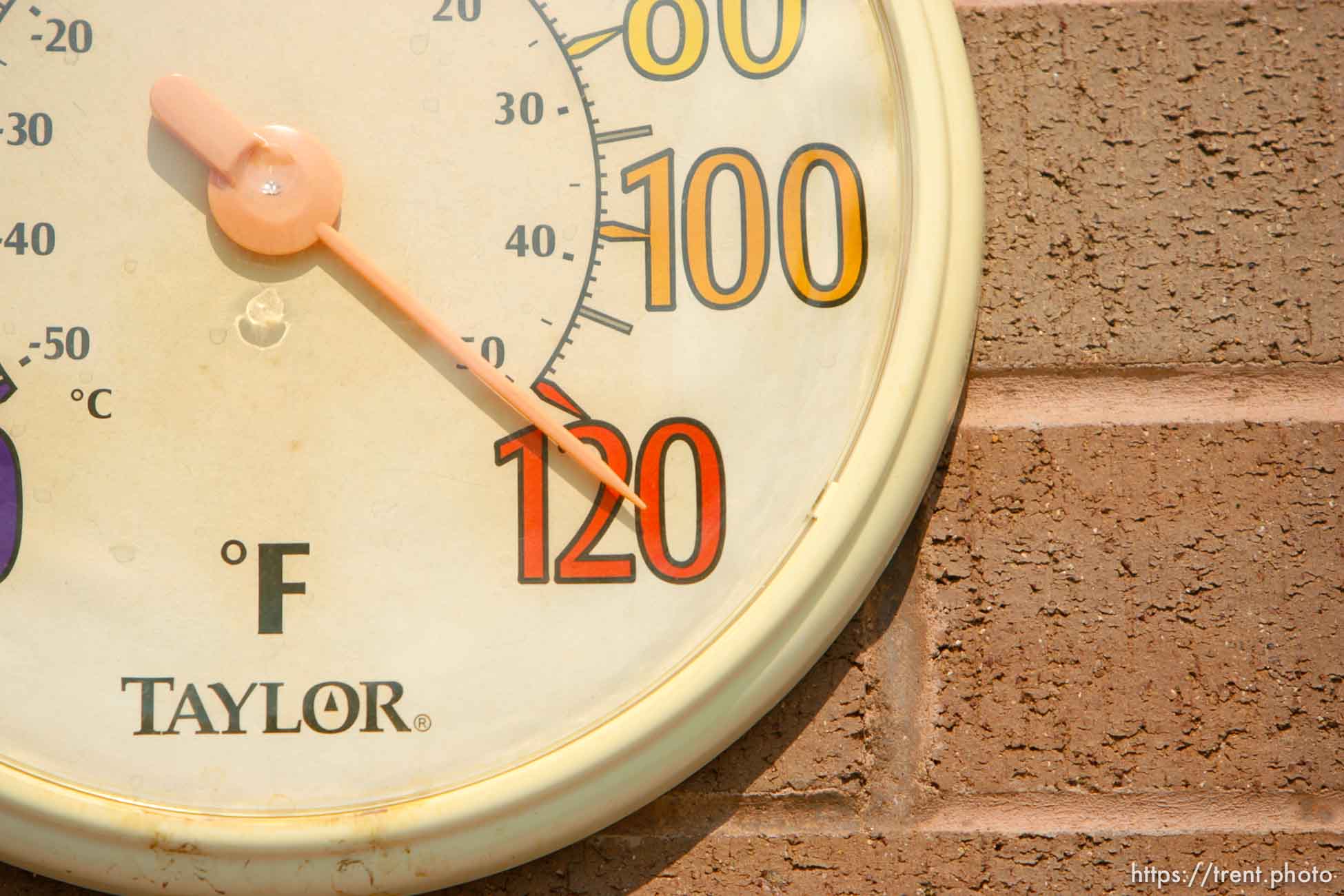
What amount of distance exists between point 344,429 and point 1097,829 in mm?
464

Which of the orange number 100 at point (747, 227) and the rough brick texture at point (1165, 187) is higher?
the rough brick texture at point (1165, 187)

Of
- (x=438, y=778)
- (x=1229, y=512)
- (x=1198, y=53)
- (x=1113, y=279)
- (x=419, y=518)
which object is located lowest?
(x=438, y=778)

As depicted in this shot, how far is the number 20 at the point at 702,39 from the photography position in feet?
2.43

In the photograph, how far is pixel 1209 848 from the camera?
2.42ft

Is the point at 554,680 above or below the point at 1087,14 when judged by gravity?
below

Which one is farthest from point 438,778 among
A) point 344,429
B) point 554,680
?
point 344,429

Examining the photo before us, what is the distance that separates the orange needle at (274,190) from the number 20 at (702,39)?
0.59ft

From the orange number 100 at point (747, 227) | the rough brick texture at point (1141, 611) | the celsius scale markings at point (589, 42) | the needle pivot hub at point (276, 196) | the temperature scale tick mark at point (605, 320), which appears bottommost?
the rough brick texture at point (1141, 611)

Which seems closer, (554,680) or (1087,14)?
(554,680)

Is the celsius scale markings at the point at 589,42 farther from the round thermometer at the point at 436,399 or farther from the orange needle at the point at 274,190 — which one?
the orange needle at the point at 274,190

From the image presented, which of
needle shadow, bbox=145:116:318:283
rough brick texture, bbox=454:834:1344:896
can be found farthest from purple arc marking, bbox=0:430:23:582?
rough brick texture, bbox=454:834:1344:896

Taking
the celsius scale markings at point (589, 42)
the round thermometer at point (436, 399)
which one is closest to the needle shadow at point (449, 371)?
the round thermometer at point (436, 399)

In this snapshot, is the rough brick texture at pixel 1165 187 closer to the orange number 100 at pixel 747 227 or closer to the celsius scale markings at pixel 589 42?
the orange number 100 at pixel 747 227

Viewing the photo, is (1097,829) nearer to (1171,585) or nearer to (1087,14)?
(1171,585)
